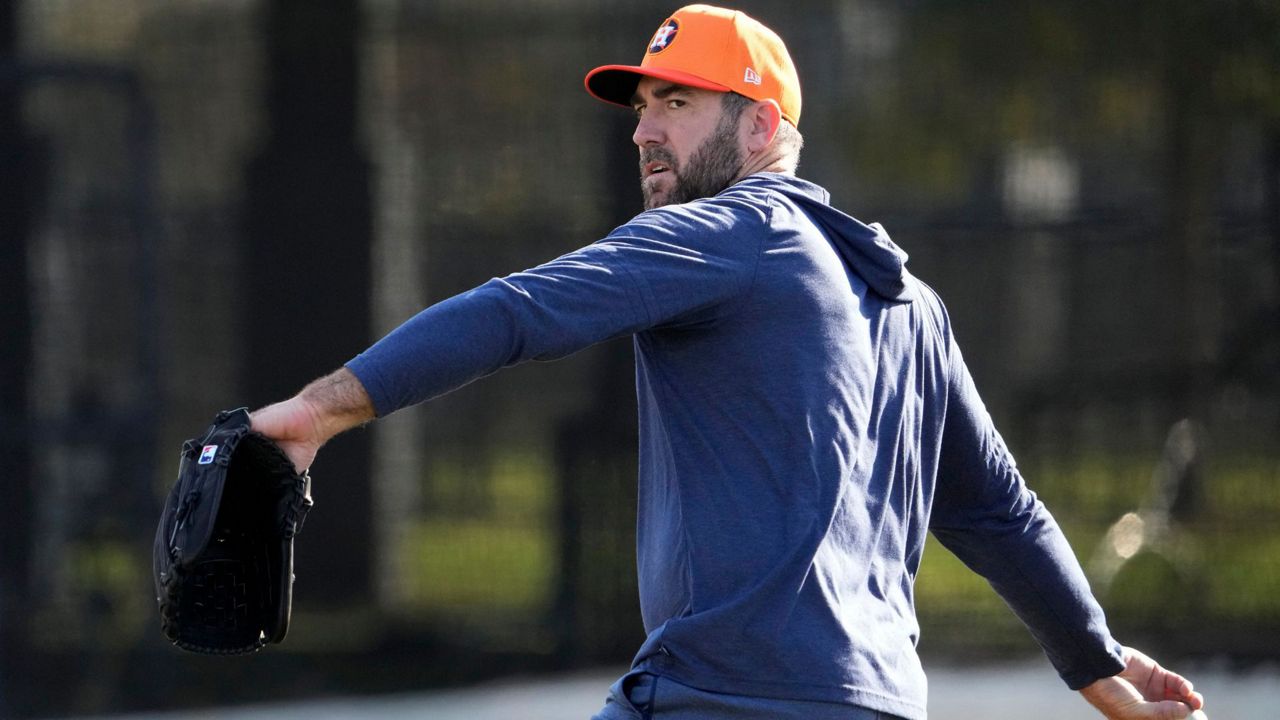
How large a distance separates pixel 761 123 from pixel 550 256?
4310 mm

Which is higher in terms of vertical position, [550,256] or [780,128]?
[780,128]

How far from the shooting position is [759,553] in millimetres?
2873

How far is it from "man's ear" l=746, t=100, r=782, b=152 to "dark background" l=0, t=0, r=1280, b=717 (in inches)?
164

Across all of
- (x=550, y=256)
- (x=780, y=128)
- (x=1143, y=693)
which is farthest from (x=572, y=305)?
(x=550, y=256)

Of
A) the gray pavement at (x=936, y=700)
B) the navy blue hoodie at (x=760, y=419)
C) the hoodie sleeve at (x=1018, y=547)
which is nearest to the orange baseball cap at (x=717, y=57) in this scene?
the navy blue hoodie at (x=760, y=419)

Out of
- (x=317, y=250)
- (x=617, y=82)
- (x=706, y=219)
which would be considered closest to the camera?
(x=706, y=219)

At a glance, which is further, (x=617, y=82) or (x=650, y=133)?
(x=617, y=82)

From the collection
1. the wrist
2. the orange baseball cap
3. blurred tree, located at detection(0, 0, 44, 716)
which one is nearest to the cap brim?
the orange baseball cap

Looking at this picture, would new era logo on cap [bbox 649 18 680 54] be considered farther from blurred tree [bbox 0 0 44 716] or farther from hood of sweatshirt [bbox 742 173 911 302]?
blurred tree [bbox 0 0 44 716]

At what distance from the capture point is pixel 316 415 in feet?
8.50

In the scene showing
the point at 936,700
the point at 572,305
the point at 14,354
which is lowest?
the point at 936,700

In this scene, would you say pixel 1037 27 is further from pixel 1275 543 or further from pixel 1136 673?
pixel 1136 673

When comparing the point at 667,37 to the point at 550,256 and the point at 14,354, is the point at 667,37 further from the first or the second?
the point at 14,354

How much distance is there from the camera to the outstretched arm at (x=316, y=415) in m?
2.56
